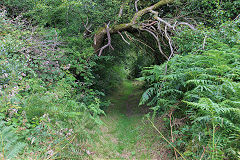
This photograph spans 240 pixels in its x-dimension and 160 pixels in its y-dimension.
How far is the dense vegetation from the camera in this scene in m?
2.98

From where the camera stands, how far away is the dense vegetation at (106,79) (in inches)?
117

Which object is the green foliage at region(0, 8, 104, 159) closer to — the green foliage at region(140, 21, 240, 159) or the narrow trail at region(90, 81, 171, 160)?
the narrow trail at region(90, 81, 171, 160)

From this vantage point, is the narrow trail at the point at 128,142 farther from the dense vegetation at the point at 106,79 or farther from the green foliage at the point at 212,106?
the green foliage at the point at 212,106

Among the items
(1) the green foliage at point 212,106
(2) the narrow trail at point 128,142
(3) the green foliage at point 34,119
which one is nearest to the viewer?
(3) the green foliage at point 34,119

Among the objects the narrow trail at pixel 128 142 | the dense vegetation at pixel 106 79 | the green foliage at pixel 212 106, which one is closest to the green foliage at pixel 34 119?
the dense vegetation at pixel 106 79

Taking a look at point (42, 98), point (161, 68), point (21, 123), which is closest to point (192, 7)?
point (161, 68)

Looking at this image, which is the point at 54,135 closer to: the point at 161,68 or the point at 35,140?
the point at 35,140

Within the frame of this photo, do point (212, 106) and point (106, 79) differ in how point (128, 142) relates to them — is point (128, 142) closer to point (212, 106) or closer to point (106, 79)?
point (212, 106)

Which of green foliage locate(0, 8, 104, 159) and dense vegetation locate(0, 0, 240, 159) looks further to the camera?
dense vegetation locate(0, 0, 240, 159)

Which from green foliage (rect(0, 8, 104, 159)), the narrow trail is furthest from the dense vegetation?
the narrow trail

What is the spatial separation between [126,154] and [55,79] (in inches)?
129

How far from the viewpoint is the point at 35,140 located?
287cm

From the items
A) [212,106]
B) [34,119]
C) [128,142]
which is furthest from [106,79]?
[212,106]

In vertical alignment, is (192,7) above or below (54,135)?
above
